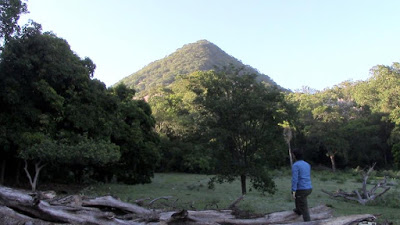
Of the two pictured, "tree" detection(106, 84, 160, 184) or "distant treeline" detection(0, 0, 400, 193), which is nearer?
"distant treeline" detection(0, 0, 400, 193)

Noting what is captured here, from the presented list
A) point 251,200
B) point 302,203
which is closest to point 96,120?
point 251,200

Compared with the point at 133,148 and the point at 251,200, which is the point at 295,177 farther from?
the point at 133,148

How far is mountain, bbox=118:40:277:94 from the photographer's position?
98.1 metres

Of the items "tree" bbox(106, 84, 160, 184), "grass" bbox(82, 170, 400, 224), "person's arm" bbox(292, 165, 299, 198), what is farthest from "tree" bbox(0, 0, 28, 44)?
"person's arm" bbox(292, 165, 299, 198)

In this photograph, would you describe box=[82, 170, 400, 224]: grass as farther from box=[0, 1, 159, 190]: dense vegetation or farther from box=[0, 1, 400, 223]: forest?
box=[0, 1, 159, 190]: dense vegetation

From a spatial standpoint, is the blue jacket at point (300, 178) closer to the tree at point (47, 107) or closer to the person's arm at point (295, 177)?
the person's arm at point (295, 177)

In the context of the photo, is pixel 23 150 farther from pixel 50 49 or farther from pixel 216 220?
pixel 216 220

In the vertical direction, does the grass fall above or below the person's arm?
below

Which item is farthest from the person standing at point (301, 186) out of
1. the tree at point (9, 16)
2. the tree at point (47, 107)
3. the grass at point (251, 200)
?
the tree at point (9, 16)

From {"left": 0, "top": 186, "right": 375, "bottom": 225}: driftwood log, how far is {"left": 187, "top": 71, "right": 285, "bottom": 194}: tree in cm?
853

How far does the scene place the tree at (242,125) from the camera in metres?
15.4

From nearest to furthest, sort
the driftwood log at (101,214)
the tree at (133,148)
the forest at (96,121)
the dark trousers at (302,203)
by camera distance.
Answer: the driftwood log at (101,214)
the dark trousers at (302,203)
the forest at (96,121)
the tree at (133,148)

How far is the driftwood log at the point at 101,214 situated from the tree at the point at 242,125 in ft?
28.0

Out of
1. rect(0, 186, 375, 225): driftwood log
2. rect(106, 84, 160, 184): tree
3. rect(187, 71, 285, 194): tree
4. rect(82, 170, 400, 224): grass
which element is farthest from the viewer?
rect(106, 84, 160, 184): tree
